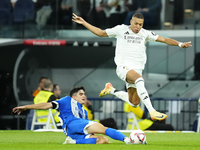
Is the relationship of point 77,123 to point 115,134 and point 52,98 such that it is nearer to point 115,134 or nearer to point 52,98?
point 115,134

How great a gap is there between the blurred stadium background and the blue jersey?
6202 mm

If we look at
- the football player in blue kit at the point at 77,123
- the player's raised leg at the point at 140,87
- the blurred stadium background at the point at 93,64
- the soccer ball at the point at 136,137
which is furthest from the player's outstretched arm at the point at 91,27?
the blurred stadium background at the point at 93,64

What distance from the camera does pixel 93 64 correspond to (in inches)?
651

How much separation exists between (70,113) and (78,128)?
0.29m

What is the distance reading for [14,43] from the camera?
49.2 feet

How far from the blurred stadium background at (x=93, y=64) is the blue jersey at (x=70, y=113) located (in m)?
6.20

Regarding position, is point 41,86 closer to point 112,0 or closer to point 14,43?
point 14,43

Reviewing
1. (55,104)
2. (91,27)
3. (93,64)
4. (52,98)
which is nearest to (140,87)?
(91,27)

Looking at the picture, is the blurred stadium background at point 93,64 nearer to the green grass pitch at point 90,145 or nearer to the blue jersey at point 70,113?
the green grass pitch at point 90,145

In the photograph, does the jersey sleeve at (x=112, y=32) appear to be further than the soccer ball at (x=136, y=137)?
Yes

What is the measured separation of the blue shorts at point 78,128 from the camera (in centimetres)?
673

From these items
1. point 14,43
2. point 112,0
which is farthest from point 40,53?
point 112,0

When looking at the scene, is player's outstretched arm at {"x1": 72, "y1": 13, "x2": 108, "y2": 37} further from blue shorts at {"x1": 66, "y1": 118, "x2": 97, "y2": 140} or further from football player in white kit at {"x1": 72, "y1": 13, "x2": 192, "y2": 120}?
blue shorts at {"x1": 66, "y1": 118, "x2": 97, "y2": 140}

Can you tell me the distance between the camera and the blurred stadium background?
43.9 ft
